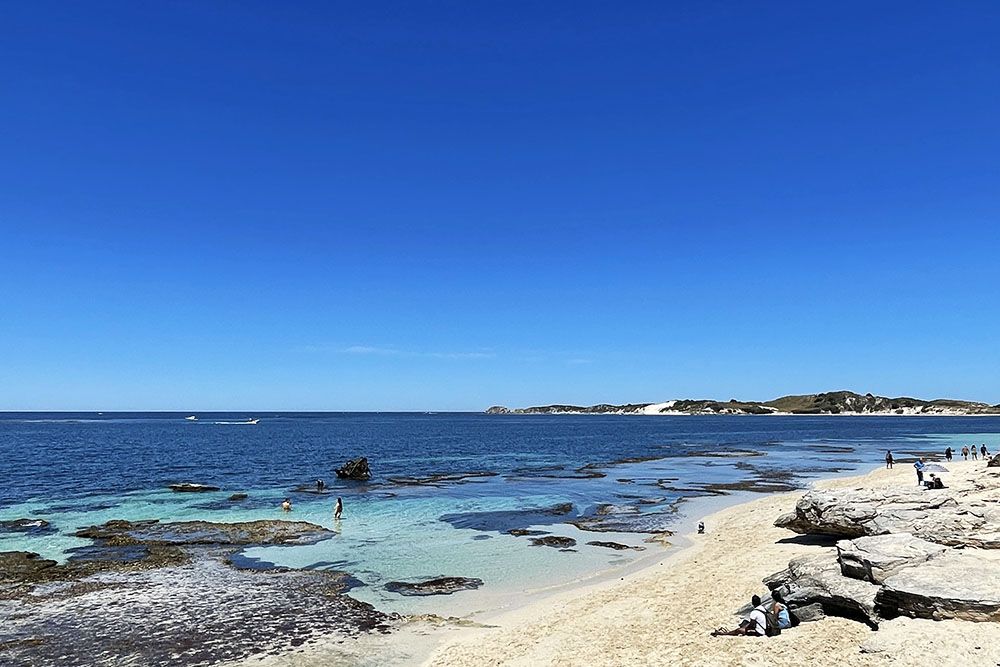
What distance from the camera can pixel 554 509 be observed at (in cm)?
4412

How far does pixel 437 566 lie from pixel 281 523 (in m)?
14.6

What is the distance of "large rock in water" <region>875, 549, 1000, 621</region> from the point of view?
15.1 m

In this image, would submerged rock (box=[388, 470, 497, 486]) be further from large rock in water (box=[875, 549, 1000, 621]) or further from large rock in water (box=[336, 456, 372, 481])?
large rock in water (box=[875, 549, 1000, 621])

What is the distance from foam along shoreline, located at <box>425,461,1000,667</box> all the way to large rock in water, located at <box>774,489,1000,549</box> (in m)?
1.32

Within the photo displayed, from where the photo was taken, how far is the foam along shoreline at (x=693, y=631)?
1449cm

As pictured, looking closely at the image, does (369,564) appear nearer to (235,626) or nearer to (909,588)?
(235,626)

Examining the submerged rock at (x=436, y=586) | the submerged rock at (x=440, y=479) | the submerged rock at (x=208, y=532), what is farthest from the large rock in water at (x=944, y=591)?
the submerged rock at (x=440, y=479)

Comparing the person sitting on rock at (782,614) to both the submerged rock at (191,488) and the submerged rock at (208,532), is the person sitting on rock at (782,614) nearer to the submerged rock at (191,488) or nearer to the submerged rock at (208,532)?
the submerged rock at (208,532)

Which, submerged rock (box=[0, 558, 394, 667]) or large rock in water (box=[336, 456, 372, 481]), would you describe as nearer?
submerged rock (box=[0, 558, 394, 667])

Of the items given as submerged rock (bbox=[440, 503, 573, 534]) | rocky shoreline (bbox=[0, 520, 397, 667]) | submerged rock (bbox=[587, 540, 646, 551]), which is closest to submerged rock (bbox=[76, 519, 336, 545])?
rocky shoreline (bbox=[0, 520, 397, 667])

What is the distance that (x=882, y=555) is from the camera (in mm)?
17719

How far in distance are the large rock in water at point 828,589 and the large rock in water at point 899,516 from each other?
15.1 ft

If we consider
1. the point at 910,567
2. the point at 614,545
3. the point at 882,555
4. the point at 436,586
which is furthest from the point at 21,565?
the point at 910,567

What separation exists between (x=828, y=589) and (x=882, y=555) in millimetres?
2041
